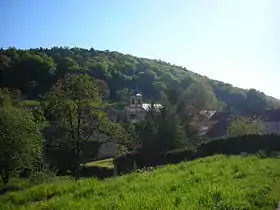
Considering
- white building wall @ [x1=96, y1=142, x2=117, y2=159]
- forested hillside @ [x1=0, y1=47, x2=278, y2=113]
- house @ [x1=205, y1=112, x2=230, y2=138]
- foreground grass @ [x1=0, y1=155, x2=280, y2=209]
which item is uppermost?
forested hillside @ [x1=0, y1=47, x2=278, y2=113]

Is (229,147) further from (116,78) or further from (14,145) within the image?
(116,78)

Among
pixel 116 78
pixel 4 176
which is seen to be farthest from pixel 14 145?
pixel 116 78

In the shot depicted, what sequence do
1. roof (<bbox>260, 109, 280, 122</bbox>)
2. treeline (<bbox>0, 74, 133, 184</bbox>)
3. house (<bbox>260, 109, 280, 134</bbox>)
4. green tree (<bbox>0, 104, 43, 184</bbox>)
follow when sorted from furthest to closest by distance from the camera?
roof (<bbox>260, 109, 280, 122</bbox>), house (<bbox>260, 109, 280, 134</bbox>), treeline (<bbox>0, 74, 133, 184</bbox>), green tree (<bbox>0, 104, 43, 184</bbox>)

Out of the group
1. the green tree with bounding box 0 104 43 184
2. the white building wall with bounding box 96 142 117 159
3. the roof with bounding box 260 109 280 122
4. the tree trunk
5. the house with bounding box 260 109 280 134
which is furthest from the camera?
Result: the roof with bounding box 260 109 280 122

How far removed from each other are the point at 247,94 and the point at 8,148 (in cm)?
11584

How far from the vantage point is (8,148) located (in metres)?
27.7

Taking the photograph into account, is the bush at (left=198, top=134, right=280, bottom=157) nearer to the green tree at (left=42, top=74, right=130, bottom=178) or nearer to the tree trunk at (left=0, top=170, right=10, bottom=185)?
the green tree at (left=42, top=74, right=130, bottom=178)

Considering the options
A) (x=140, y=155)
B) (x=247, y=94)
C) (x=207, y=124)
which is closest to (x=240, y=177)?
(x=140, y=155)

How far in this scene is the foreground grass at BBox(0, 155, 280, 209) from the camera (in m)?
9.49

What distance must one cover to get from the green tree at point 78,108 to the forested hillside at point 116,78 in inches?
1799

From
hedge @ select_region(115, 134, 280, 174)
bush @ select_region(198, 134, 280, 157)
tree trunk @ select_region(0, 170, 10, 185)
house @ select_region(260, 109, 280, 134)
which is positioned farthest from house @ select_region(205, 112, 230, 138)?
tree trunk @ select_region(0, 170, 10, 185)

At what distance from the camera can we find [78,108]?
29.4 m

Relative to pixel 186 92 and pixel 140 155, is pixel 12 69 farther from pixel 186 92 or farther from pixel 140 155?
pixel 140 155

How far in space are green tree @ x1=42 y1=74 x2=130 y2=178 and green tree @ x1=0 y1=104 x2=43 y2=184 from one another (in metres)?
2.33
